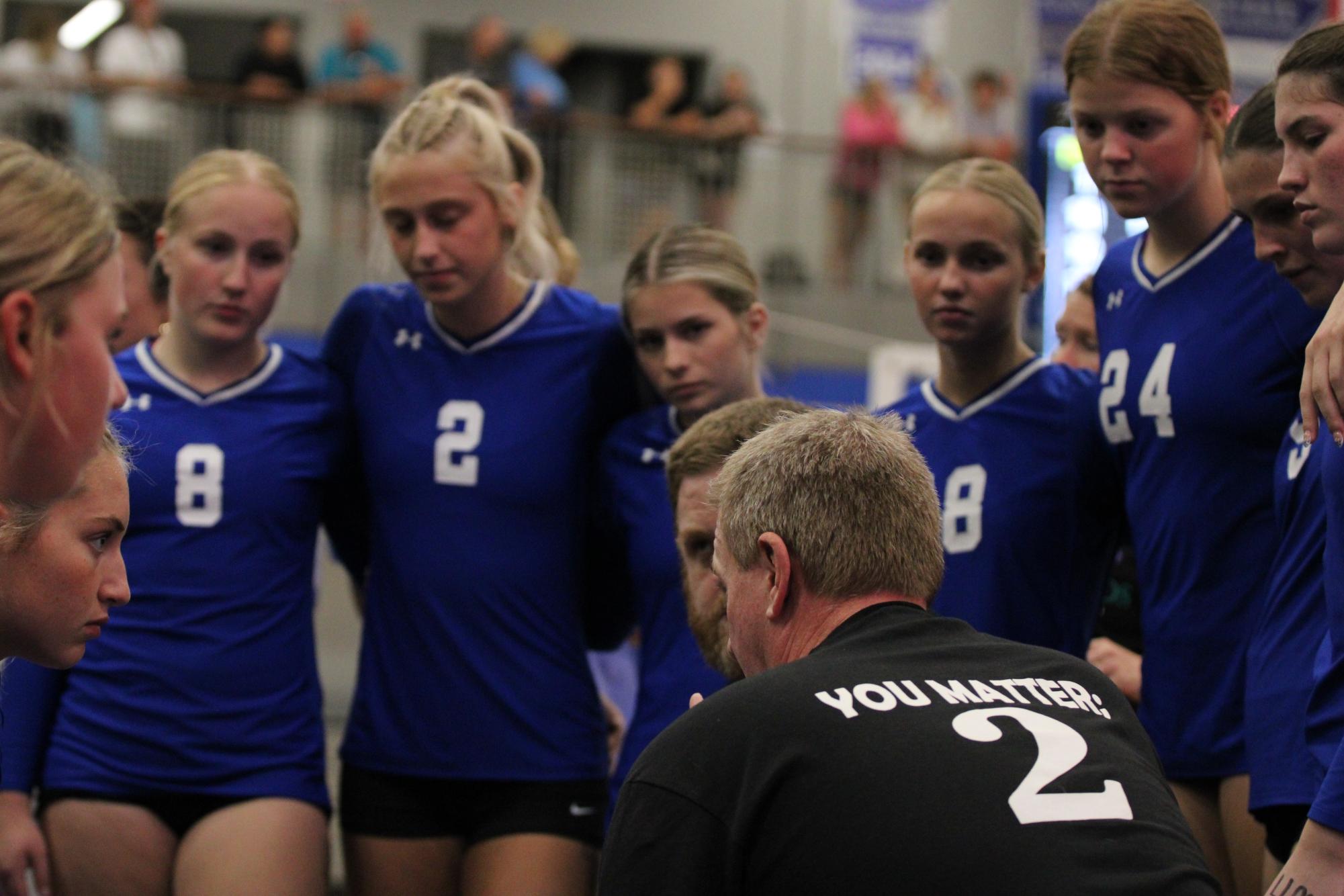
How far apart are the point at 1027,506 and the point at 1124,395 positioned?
0.98 ft

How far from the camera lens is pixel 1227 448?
297cm

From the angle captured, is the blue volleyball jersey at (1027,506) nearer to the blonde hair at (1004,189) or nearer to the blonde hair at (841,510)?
the blonde hair at (1004,189)

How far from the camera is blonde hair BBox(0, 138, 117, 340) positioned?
181 centimetres

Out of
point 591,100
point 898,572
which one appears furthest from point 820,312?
Result: point 898,572

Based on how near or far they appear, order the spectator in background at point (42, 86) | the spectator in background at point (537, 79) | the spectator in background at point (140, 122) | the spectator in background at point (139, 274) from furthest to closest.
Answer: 1. the spectator in background at point (537, 79)
2. the spectator in background at point (140, 122)
3. the spectator in background at point (42, 86)
4. the spectator in background at point (139, 274)

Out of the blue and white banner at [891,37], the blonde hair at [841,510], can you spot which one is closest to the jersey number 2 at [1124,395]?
the blonde hair at [841,510]

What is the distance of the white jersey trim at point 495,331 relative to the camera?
11.6ft

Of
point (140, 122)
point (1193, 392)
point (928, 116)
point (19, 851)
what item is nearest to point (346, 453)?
point (19, 851)

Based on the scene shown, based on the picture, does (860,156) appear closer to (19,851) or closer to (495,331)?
(495,331)

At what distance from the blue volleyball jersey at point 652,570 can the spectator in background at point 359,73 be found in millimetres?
8799

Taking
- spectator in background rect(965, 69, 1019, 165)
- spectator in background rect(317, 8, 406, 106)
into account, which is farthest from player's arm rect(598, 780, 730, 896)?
spectator in background rect(965, 69, 1019, 165)

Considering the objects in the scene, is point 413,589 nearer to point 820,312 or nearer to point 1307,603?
point 1307,603

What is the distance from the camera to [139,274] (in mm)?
3760

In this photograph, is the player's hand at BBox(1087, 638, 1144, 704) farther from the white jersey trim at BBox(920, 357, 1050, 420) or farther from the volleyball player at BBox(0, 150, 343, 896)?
the volleyball player at BBox(0, 150, 343, 896)
